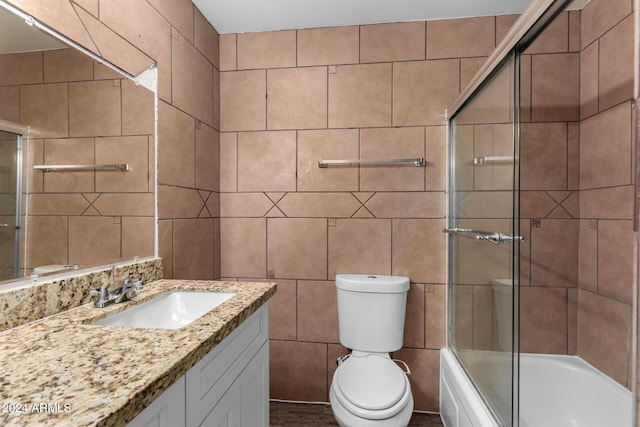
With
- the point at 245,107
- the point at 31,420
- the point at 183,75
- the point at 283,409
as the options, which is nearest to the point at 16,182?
the point at 31,420

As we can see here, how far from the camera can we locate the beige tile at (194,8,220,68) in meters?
1.80

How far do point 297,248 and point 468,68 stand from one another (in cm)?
150

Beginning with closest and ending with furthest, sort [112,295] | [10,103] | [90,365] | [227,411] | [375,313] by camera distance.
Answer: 1. [90,365]
2. [10,103]
3. [227,411]
4. [112,295]
5. [375,313]

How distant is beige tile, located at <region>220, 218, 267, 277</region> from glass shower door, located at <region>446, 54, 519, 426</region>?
1.15m

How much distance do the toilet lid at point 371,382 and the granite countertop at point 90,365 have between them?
761mm

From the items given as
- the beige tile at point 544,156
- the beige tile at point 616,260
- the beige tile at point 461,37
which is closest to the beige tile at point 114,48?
the beige tile at point 461,37

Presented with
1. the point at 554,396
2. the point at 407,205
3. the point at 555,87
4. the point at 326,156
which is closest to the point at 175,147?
the point at 326,156

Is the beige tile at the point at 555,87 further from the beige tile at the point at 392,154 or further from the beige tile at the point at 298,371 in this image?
the beige tile at the point at 298,371

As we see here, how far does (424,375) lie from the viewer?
6.31 feet

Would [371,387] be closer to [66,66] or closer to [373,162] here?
[373,162]

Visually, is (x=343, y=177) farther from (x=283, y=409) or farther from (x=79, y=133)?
(x=283, y=409)

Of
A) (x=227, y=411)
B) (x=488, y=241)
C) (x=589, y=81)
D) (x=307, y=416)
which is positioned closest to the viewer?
(x=227, y=411)

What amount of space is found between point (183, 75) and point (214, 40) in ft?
1.69

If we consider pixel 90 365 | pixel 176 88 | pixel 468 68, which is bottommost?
pixel 90 365
